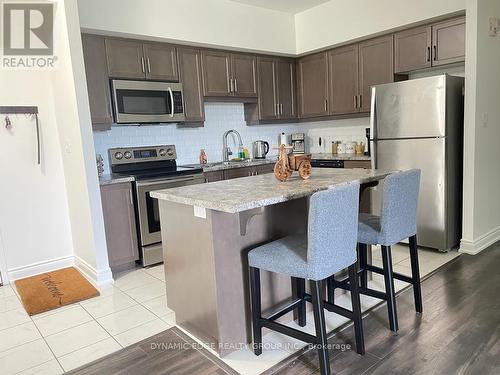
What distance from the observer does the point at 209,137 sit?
4676 millimetres

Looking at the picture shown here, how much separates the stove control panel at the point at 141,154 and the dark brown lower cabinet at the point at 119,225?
499mm

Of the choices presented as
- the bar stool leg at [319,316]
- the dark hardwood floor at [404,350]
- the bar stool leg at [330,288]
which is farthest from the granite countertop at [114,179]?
the bar stool leg at [319,316]

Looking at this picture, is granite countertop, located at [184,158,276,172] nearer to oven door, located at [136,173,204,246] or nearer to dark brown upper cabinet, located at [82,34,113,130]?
oven door, located at [136,173,204,246]

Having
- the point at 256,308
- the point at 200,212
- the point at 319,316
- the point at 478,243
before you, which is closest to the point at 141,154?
the point at 200,212

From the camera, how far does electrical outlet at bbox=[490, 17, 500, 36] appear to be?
341 cm

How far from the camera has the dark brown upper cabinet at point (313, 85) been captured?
4.79 meters

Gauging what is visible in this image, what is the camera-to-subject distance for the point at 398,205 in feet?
7.27

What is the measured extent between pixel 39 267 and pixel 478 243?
13.8 ft

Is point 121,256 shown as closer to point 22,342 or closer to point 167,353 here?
point 22,342

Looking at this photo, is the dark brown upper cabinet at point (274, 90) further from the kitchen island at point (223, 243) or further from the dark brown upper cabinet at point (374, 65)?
the kitchen island at point (223, 243)

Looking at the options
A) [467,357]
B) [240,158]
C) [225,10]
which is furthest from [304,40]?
[467,357]

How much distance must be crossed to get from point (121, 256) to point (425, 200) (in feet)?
9.56

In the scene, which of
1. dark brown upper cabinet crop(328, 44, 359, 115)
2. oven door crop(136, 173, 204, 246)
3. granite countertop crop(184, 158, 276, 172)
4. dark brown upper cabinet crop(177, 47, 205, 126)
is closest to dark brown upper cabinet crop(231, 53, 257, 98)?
dark brown upper cabinet crop(177, 47, 205, 126)

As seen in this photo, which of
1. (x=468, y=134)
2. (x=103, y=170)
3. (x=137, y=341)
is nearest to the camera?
(x=137, y=341)
